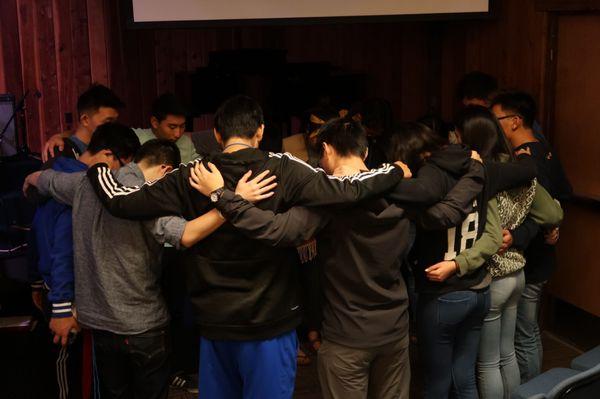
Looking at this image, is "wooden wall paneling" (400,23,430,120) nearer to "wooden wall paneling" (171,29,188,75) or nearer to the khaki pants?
"wooden wall paneling" (171,29,188,75)

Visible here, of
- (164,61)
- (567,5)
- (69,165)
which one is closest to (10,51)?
(164,61)

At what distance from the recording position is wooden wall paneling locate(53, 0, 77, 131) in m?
5.78

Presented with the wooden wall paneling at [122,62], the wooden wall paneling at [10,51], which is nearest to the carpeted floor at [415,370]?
the wooden wall paneling at [122,62]

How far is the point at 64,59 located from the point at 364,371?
405 centimetres

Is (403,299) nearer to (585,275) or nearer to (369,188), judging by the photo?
(369,188)

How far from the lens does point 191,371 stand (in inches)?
158

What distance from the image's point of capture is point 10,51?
231 inches

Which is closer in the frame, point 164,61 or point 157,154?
point 157,154

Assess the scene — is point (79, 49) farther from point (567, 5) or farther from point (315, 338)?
point (567, 5)

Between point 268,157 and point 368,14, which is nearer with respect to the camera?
point 268,157

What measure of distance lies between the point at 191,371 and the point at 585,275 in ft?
7.69

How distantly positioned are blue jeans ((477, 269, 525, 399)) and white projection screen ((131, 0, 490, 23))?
2329mm

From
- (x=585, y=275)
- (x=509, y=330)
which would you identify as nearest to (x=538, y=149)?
(x=509, y=330)

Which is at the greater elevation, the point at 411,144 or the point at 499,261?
the point at 411,144
